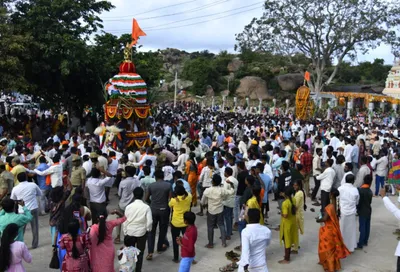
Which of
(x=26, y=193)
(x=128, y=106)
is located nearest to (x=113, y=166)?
(x=26, y=193)

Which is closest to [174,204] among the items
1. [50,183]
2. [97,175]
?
[97,175]

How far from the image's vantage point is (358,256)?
6.96 metres

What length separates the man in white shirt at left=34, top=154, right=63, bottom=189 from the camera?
7.65 meters

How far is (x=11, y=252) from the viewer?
4.20m

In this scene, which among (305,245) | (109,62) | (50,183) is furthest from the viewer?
(109,62)

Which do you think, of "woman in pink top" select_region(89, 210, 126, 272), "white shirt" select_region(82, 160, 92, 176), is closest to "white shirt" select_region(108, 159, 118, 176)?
"white shirt" select_region(82, 160, 92, 176)

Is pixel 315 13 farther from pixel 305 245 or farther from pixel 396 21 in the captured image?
pixel 305 245

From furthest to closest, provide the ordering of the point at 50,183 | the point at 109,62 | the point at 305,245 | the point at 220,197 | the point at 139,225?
the point at 109,62, the point at 50,183, the point at 305,245, the point at 220,197, the point at 139,225

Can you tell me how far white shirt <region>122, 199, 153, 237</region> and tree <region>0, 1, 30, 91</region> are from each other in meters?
10.4

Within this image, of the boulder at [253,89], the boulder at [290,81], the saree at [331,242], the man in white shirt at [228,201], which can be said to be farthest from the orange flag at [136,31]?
the boulder at [290,81]

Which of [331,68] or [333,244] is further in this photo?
[331,68]

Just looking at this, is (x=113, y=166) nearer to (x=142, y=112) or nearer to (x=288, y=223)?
(x=288, y=223)

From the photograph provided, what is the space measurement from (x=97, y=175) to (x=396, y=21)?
3597cm

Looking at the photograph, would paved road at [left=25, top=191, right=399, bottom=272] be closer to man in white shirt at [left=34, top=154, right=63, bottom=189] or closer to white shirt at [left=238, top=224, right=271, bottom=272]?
man in white shirt at [left=34, top=154, right=63, bottom=189]
